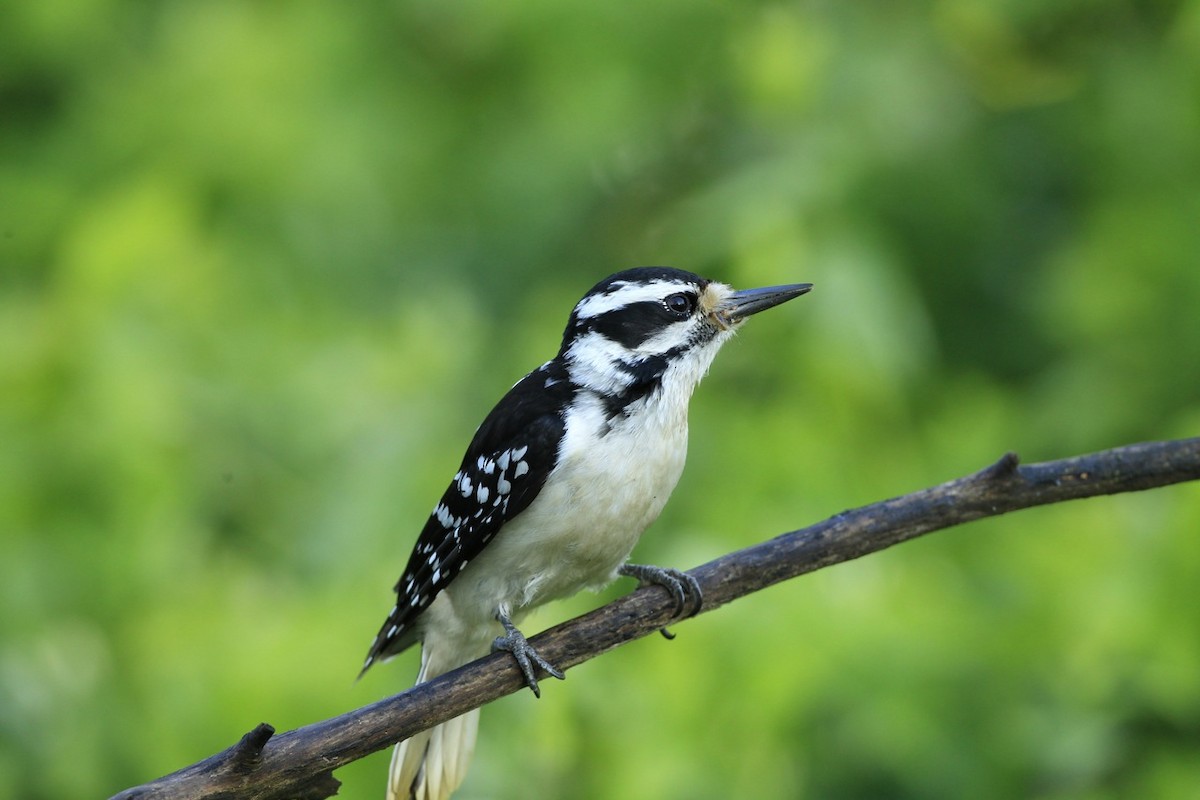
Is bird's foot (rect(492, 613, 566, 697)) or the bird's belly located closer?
bird's foot (rect(492, 613, 566, 697))

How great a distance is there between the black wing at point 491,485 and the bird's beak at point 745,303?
0.54 m

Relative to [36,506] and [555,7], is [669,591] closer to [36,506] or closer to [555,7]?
[36,506]

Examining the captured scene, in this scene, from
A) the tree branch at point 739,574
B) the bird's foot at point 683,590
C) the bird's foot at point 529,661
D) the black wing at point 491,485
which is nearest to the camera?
the tree branch at point 739,574

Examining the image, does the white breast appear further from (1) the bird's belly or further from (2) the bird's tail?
(2) the bird's tail

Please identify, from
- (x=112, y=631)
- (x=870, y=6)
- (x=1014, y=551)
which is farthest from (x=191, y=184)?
(x=1014, y=551)

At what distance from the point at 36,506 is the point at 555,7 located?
12.6ft

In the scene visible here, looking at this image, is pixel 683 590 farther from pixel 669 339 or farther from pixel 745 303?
pixel 745 303

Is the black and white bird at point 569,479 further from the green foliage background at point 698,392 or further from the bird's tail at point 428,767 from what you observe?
the green foliage background at point 698,392

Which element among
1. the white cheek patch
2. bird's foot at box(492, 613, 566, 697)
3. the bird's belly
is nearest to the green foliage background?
the bird's belly

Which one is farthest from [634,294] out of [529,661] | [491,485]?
[529,661]

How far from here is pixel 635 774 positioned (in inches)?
192

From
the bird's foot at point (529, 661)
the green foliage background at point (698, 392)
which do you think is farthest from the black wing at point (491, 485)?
the green foliage background at point (698, 392)

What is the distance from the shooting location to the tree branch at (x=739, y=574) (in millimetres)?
3471

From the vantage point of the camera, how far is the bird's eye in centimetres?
424
